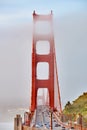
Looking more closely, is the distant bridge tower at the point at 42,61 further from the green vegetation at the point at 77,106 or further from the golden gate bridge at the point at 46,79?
the green vegetation at the point at 77,106

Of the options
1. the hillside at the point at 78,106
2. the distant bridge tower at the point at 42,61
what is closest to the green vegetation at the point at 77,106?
the hillside at the point at 78,106

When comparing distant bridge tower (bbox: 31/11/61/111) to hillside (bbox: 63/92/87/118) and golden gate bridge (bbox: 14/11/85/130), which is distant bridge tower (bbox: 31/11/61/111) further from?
hillside (bbox: 63/92/87/118)

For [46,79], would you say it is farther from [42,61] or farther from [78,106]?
[78,106]

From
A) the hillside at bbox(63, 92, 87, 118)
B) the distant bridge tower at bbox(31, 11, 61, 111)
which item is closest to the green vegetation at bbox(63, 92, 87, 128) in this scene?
the hillside at bbox(63, 92, 87, 118)

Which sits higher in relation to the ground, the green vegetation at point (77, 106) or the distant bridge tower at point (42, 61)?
the distant bridge tower at point (42, 61)

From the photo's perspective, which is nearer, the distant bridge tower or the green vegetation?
the green vegetation

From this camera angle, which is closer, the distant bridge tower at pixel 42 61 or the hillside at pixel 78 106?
the hillside at pixel 78 106

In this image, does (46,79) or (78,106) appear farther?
(46,79)

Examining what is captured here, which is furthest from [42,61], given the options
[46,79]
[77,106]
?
[77,106]

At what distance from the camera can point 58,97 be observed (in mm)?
7977

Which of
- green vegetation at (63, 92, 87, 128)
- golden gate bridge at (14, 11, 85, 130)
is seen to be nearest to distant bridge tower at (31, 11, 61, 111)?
golden gate bridge at (14, 11, 85, 130)

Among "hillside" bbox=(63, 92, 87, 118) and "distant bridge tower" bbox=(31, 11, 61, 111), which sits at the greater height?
"distant bridge tower" bbox=(31, 11, 61, 111)

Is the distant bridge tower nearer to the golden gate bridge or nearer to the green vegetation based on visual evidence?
the golden gate bridge

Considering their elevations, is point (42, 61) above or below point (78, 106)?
above
